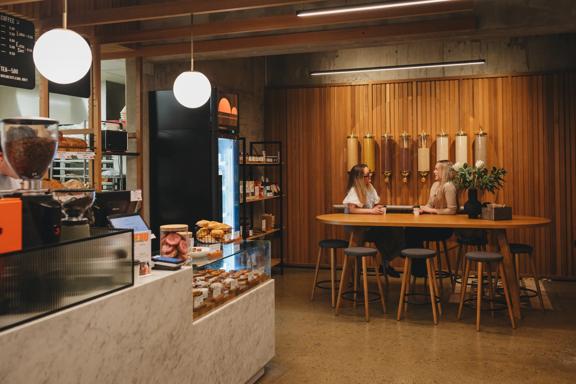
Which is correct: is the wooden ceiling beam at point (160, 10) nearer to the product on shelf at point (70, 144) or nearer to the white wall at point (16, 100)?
the product on shelf at point (70, 144)

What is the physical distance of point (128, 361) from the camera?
97.1 inches

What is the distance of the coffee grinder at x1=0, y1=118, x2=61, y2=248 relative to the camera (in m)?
2.12

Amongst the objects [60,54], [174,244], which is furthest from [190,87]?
[174,244]

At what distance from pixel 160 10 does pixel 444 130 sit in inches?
186

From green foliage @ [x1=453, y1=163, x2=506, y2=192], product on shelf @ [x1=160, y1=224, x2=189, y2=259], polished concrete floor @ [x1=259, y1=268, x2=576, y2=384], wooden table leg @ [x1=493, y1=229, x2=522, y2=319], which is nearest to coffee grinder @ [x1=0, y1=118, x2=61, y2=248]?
product on shelf @ [x1=160, y1=224, x2=189, y2=259]

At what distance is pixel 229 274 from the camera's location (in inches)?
149

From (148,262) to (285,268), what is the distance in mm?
5919

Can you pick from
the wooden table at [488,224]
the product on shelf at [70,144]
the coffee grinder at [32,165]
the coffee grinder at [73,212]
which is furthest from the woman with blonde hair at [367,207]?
the coffee grinder at [32,165]

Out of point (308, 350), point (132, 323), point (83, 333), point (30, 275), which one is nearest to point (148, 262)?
point (132, 323)

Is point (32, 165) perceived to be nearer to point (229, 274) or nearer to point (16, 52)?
point (229, 274)

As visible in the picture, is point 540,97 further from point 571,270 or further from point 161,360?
point 161,360

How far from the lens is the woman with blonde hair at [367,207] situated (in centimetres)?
669

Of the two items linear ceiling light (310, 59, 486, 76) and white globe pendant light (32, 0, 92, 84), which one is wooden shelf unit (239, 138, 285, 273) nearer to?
linear ceiling light (310, 59, 486, 76)

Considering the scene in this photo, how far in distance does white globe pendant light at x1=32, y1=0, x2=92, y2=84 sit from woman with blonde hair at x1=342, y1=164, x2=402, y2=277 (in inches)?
160
